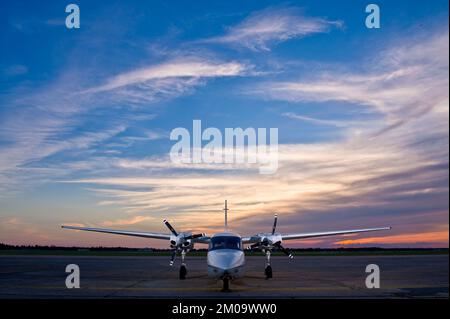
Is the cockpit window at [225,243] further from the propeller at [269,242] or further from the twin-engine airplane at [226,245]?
the propeller at [269,242]

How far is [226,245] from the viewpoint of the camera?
23.8 m

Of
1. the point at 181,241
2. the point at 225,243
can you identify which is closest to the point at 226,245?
the point at 225,243

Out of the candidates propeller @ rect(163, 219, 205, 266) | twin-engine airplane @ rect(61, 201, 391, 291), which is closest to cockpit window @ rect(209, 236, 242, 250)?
twin-engine airplane @ rect(61, 201, 391, 291)

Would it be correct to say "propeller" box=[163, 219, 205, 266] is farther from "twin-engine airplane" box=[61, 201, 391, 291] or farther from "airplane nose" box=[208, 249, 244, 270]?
"airplane nose" box=[208, 249, 244, 270]

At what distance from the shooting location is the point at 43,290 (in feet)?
72.2

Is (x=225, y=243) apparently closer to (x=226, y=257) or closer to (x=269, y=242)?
(x=226, y=257)

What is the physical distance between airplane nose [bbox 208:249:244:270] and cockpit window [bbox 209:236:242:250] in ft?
1.34

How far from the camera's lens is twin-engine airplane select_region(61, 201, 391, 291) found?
2238cm

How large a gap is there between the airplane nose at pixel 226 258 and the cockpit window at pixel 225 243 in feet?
1.34
